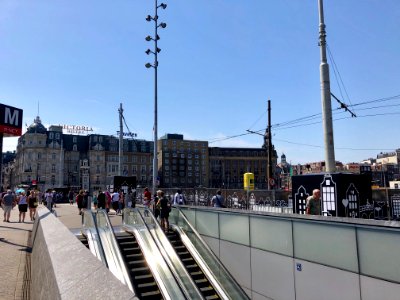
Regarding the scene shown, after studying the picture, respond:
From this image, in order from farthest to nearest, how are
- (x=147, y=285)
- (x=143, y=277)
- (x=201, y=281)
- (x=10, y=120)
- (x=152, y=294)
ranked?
(x=10, y=120) → (x=201, y=281) → (x=143, y=277) → (x=147, y=285) → (x=152, y=294)

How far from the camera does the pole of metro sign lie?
1445 cm

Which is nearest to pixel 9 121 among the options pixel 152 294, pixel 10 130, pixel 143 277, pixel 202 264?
pixel 10 130

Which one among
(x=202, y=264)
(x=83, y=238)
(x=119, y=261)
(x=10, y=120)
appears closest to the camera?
(x=119, y=261)

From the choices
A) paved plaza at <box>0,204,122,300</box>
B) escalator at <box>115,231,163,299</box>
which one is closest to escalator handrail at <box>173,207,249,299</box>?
escalator at <box>115,231,163,299</box>

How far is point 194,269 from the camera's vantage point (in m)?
15.0

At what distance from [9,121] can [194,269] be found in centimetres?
920

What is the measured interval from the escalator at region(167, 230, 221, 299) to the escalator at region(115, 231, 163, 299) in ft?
4.34

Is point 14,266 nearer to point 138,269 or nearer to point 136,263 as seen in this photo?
point 138,269

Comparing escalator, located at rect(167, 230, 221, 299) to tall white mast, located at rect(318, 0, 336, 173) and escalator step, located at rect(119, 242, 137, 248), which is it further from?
tall white mast, located at rect(318, 0, 336, 173)

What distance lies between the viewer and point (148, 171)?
408 ft

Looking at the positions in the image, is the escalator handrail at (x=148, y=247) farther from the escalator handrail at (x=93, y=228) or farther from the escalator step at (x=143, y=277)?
the escalator handrail at (x=93, y=228)

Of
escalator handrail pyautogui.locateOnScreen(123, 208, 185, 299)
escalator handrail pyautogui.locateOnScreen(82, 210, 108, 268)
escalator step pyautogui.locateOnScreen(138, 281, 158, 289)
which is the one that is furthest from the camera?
escalator handrail pyautogui.locateOnScreen(82, 210, 108, 268)

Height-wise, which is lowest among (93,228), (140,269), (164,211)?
(140,269)

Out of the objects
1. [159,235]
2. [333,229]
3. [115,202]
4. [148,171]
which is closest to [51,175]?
[148,171]
